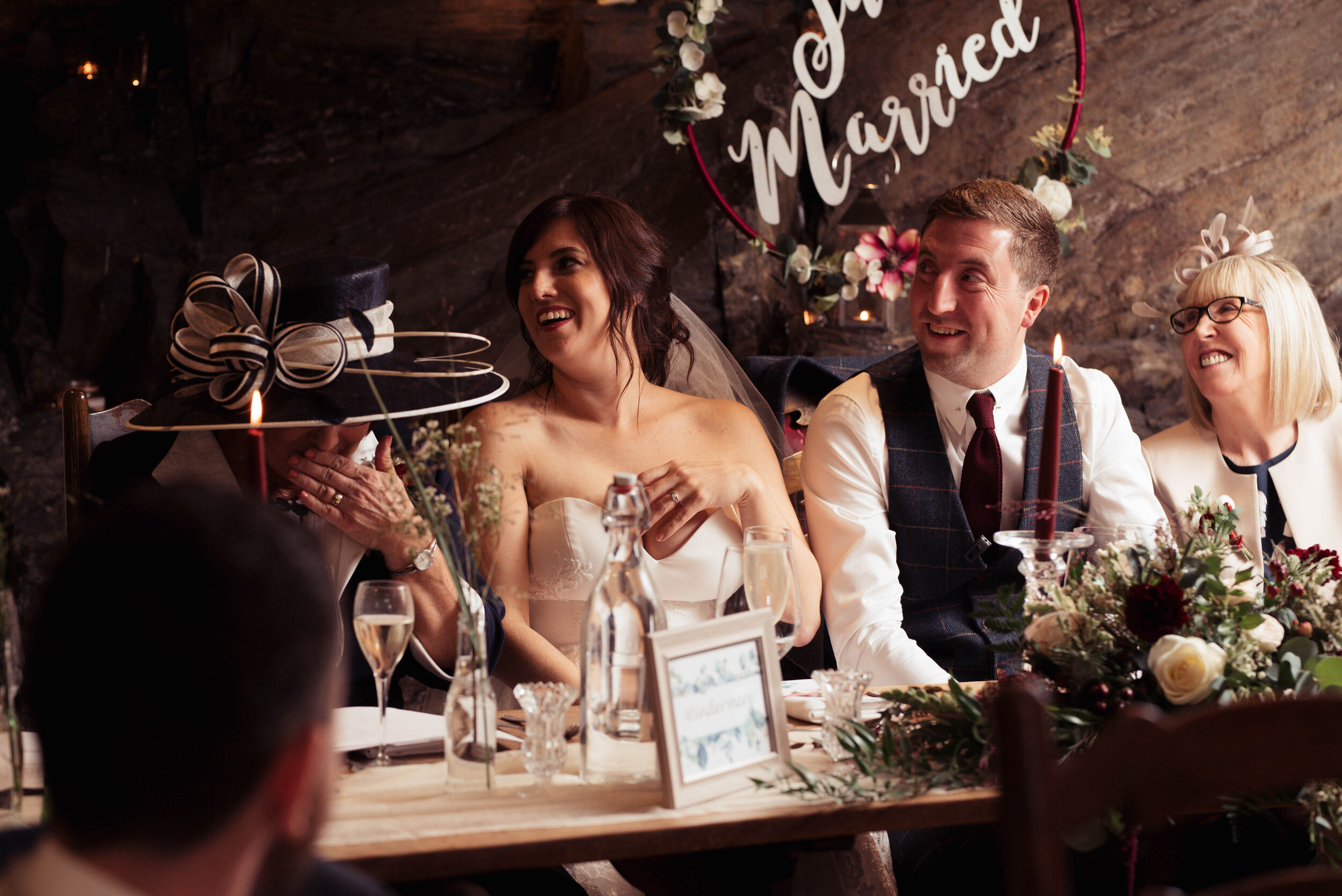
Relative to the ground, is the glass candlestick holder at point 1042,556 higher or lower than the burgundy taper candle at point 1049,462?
lower

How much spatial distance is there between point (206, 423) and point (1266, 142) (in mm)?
3446

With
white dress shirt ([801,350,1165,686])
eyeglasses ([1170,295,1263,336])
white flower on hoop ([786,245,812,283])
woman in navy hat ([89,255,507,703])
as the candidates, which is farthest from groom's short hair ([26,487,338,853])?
white flower on hoop ([786,245,812,283])

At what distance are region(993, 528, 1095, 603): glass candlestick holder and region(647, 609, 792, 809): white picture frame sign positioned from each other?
36cm

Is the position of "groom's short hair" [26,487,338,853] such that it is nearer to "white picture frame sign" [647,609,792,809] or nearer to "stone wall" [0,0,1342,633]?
"white picture frame sign" [647,609,792,809]

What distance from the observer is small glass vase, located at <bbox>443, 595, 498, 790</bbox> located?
1291 millimetres

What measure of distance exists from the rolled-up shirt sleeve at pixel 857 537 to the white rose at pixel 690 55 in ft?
3.80

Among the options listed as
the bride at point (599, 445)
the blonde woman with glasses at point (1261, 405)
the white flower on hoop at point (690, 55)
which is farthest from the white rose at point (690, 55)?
the blonde woman with glasses at point (1261, 405)

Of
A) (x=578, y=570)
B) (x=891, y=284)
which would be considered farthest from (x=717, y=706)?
(x=891, y=284)

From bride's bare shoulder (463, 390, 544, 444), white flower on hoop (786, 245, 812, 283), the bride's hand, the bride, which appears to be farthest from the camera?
white flower on hoop (786, 245, 812, 283)

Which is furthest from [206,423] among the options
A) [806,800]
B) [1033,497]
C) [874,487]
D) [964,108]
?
[964,108]

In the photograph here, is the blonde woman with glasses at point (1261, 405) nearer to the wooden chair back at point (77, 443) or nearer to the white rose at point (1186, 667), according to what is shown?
the white rose at point (1186, 667)

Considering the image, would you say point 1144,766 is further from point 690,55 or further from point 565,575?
point 690,55

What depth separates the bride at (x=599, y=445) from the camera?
92.6 inches

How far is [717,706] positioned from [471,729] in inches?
11.4
